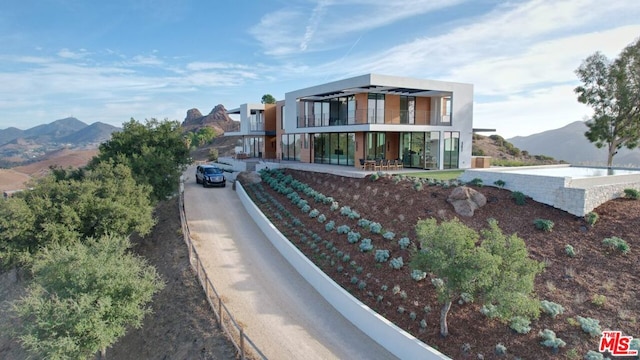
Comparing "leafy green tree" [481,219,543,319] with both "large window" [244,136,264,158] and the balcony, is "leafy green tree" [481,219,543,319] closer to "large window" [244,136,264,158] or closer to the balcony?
the balcony

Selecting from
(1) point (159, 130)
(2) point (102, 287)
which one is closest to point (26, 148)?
(1) point (159, 130)

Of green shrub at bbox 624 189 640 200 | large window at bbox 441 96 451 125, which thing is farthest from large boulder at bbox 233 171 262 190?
green shrub at bbox 624 189 640 200

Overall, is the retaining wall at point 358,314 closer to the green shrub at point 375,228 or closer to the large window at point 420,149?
the green shrub at point 375,228

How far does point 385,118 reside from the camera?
2567 cm

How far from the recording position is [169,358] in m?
11.3

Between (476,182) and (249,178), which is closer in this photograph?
(476,182)

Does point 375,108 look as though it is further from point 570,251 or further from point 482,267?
point 482,267

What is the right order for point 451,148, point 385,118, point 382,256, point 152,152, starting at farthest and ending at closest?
point 451,148 → point 385,118 → point 152,152 → point 382,256

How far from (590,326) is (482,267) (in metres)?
Answer: 3.44

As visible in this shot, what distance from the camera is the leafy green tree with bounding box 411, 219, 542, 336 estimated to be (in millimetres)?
8828

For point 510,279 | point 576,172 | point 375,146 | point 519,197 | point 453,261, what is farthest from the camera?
point 375,146

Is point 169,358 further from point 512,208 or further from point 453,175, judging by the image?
point 453,175

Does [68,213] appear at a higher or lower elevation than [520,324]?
higher

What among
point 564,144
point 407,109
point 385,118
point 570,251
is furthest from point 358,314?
point 564,144
